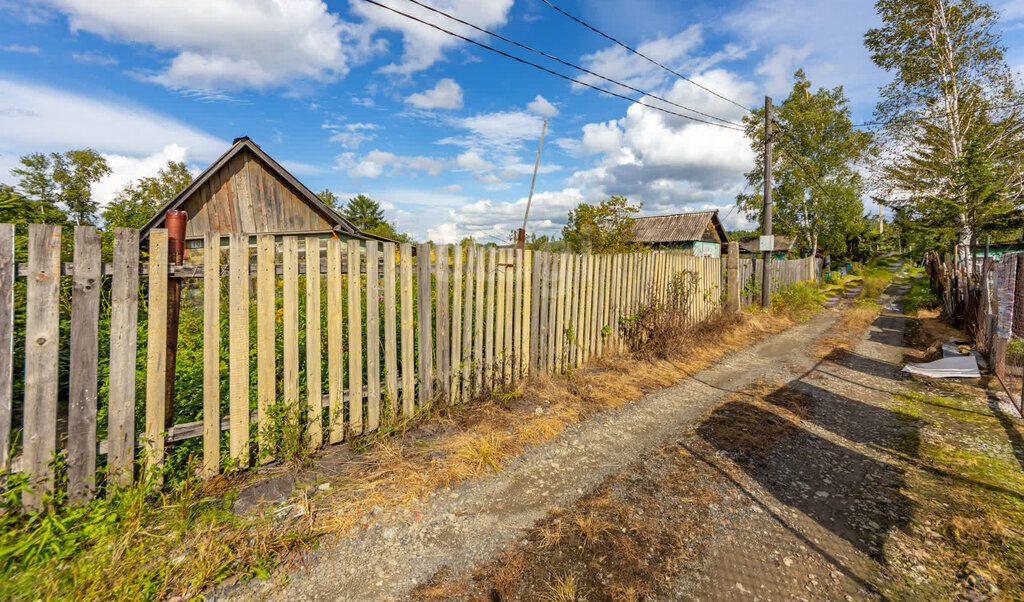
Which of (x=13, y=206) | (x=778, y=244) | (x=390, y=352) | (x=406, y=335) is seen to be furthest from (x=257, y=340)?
(x=778, y=244)

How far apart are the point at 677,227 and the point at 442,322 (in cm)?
2701

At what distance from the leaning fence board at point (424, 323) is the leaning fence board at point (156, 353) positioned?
176cm

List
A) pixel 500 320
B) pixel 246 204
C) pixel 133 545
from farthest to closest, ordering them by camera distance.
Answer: pixel 246 204 < pixel 500 320 < pixel 133 545

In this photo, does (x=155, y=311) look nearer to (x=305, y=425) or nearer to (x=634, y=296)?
(x=305, y=425)

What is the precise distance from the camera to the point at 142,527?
2.09m

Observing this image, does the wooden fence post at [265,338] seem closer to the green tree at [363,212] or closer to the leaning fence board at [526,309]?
the leaning fence board at [526,309]

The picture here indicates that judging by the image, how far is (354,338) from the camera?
3.17 metres

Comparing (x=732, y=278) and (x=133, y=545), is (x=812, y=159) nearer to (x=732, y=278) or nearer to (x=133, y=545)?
(x=732, y=278)

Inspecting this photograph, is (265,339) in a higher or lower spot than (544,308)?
lower

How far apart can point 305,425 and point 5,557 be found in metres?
1.39

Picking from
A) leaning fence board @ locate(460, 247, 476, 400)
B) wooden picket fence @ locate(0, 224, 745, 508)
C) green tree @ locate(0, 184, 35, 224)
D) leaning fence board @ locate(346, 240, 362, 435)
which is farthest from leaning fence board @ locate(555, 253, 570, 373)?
green tree @ locate(0, 184, 35, 224)

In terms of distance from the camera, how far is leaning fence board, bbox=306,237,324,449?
2.89m

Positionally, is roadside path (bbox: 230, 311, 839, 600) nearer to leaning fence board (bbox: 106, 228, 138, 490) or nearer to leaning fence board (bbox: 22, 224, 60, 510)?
leaning fence board (bbox: 106, 228, 138, 490)

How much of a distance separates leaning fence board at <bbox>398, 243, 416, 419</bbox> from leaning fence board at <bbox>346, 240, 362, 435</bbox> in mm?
400
